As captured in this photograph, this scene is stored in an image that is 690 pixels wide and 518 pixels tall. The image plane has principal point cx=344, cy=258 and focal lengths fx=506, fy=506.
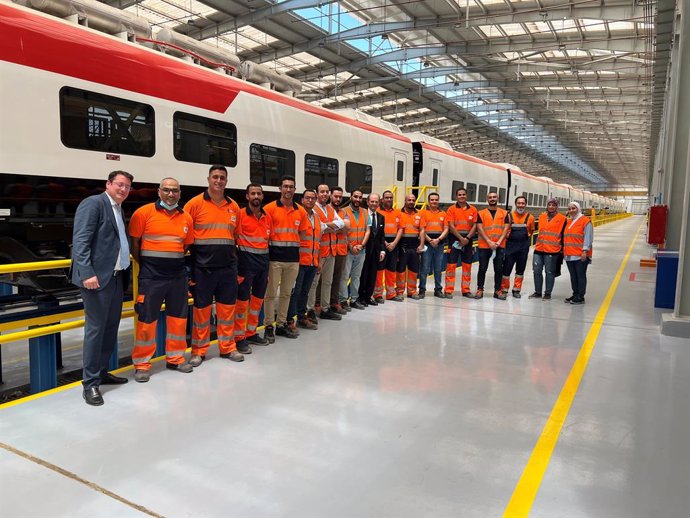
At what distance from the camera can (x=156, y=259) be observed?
4062 millimetres

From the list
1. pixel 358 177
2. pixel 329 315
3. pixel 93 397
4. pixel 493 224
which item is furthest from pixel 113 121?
pixel 493 224

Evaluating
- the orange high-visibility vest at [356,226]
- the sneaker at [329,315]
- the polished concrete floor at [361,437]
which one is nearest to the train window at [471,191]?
the orange high-visibility vest at [356,226]

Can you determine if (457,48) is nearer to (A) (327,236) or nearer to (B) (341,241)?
(B) (341,241)

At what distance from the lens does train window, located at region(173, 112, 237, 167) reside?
20.9 ft

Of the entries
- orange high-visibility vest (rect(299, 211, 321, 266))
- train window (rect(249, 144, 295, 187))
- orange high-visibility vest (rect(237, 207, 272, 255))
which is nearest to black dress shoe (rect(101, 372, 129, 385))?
orange high-visibility vest (rect(237, 207, 272, 255))

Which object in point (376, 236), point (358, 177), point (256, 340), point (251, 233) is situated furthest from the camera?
point (358, 177)

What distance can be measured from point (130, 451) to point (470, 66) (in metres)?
20.7

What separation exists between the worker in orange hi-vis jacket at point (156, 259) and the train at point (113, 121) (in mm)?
1683

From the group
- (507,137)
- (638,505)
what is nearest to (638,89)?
(507,137)

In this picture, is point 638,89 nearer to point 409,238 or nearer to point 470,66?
point 470,66

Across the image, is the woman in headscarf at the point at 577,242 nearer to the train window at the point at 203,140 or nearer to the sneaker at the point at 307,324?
the sneaker at the point at 307,324

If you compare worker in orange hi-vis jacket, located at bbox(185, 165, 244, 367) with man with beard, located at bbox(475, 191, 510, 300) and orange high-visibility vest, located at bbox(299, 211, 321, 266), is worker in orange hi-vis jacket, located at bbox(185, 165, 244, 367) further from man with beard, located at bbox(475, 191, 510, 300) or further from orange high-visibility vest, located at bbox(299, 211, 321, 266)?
man with beard, located at bbox(475, 191, 510, 300)

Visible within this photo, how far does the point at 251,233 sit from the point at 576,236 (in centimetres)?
539

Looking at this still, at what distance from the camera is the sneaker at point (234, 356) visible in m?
4.74
